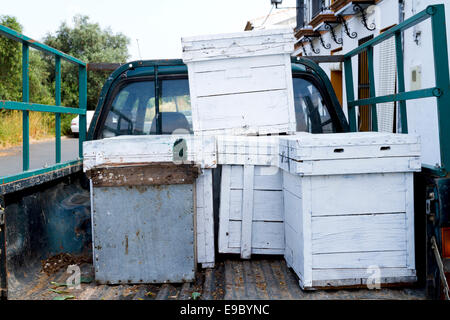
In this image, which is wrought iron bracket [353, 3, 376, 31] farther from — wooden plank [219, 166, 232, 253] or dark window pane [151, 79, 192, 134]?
wooden plank [219, 166, 232, 253]

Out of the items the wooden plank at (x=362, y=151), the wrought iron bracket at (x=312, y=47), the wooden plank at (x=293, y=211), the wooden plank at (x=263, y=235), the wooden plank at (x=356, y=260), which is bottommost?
the wooden plank at (x=356, y=260)

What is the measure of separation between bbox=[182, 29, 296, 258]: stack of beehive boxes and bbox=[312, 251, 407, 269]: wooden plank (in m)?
0.51

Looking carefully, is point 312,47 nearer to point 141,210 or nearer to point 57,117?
point 57,117

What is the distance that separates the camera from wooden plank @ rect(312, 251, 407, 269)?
2.26m

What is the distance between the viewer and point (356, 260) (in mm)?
2260

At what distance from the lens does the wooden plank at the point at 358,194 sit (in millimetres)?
2252

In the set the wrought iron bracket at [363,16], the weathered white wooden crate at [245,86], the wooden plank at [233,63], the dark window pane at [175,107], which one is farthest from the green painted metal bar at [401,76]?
the wrought iron bracket at [363,16]

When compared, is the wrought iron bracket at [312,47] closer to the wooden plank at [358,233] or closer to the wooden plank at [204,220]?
→ the wooden plank at [204,220]

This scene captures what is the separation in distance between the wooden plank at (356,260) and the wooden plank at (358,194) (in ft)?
0.70

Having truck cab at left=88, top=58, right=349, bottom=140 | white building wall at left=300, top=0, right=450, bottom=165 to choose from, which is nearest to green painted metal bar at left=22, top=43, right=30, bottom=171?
truck cab at left=88, top=58, right=349, bottom=140

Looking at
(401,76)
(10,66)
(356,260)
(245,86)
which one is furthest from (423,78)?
(10,66)
